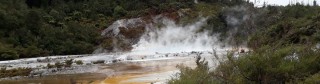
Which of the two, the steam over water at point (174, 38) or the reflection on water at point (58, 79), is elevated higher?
the reflection on water at point (58, 79)

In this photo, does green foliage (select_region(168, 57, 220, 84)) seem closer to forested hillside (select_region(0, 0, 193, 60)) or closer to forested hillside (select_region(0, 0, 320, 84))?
forested hillside (select_region(0, 0, 320, 84))

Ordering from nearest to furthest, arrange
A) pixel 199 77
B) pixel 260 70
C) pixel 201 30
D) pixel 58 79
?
pixel 260 70 < pixel 199 77 < pixel 58 79 < pixel 201 30

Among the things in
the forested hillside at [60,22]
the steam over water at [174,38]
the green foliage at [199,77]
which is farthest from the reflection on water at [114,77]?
the steam over water at [174,38]

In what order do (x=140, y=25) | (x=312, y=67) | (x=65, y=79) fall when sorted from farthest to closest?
(x=140, y=25) → (x=65, y=79) → (x=312, y=67)

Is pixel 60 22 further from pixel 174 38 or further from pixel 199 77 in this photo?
pixel 199 77

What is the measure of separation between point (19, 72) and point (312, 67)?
20.4 m

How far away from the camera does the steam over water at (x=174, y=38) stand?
4884 centimetres

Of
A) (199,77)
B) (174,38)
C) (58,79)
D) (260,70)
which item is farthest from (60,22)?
(260,70)

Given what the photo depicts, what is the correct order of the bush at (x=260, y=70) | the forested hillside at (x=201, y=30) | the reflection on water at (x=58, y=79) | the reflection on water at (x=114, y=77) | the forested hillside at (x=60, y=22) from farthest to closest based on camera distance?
the forested hillside at (x=60, y=22), the reflection on water at (x=58, y=79), the reflection on water at (x=114, y=77), the forested hillside at (x=201, y=30), the bush at (x=260, y=70)

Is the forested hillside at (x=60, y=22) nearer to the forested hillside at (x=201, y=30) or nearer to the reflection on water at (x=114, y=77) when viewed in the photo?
the forested hillside at (x=201, y=30)

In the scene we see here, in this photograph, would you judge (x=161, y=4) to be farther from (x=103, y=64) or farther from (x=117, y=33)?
(x=103, y=64)

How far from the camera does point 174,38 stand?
51.9 metres

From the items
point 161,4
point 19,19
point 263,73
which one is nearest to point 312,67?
point 263,73

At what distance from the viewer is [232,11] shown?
53000mm
